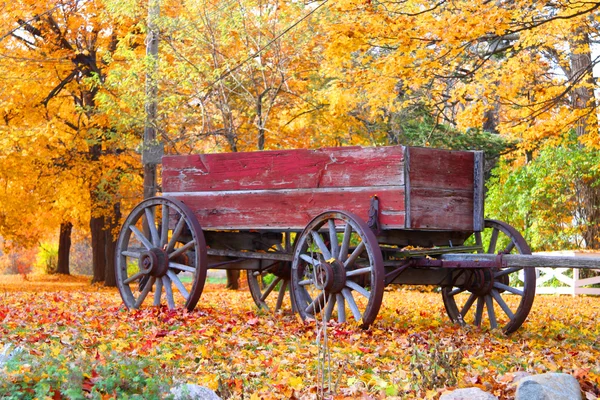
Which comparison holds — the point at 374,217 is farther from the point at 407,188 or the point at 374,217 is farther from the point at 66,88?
the point at 66,88

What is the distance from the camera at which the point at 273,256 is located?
8.26m

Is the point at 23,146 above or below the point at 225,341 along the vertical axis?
above

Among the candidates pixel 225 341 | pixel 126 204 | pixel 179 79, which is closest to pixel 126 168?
pixel 126 204

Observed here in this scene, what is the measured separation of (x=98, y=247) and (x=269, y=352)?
1583cm

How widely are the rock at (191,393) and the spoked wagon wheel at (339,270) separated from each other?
253cm

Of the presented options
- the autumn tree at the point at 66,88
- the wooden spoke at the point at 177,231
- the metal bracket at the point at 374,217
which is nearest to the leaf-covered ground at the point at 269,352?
the wooden spoke at the point at 177,231

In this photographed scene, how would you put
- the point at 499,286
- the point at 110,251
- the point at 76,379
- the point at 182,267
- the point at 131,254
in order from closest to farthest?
1. the point at 76,379
2. the point at 499,286
3. the point at 182,267
4. the point at 131,254
5. the point at 110,251

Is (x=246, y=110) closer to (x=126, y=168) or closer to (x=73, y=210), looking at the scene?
(x=126, y=168)

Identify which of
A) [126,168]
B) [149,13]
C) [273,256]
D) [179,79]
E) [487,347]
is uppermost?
[149,13]

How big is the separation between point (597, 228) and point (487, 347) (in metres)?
12.4

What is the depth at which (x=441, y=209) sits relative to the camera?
24.1 ft

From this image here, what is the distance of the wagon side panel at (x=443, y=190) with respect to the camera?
7.11 m

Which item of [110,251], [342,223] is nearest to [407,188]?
[342,223]

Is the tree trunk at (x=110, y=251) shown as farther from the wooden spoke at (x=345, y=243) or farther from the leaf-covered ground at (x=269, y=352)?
the wooden spoke at (x=345, y=243)
